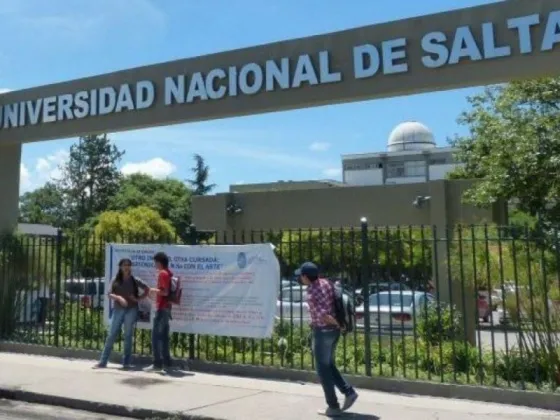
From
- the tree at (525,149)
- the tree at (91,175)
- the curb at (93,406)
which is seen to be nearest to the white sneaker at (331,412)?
the curb at (93,406)

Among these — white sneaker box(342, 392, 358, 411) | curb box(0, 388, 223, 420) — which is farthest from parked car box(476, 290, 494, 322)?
curb box(0, 388, 223, 420)

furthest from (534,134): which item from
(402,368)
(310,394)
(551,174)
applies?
(310,394)

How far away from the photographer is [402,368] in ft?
30.5

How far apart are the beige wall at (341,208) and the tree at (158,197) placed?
109 feet

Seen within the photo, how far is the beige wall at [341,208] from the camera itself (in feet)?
Result: 62.4

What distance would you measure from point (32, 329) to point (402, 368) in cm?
737

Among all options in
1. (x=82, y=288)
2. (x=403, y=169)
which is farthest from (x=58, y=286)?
(x=403, y=169)

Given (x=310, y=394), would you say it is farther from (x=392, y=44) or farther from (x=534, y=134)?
(x=534, y=134)

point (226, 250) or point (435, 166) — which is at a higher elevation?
point (435, 166)

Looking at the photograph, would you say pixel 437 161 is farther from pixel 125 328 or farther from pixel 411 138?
pixel 125 328

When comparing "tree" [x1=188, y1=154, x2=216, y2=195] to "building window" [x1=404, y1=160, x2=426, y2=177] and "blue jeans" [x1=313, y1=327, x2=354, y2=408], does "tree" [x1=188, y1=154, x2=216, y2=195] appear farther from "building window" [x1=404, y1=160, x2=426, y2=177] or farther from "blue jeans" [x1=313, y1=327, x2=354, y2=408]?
"blue jeans" [x1=313, y1=327, x2=354, y2=408]

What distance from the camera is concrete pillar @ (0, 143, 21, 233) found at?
1434 cm

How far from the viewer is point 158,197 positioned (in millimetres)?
60906

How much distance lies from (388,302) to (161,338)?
3571 millimetres
